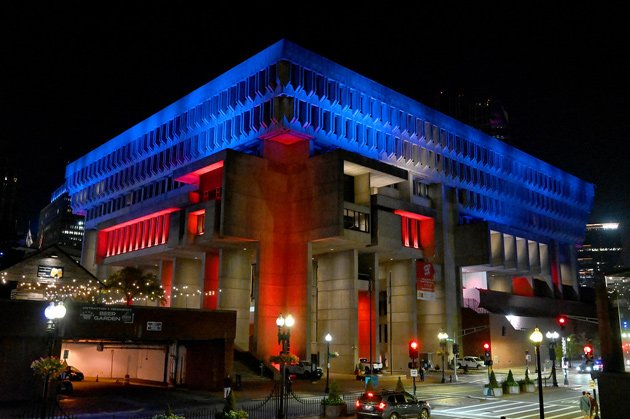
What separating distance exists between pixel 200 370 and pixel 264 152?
2895 cm

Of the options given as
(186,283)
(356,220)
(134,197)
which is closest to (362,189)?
(356,220)

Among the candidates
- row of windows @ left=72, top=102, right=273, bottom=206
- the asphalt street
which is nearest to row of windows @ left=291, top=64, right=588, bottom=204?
row of windows @ left=72, top=102, right=273, bottom=206

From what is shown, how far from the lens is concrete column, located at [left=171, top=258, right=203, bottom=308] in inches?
2992

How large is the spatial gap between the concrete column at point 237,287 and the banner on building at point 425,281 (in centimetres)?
2199

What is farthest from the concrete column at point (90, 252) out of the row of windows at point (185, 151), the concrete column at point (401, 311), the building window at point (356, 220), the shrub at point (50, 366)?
the shrub at point (50, 366)

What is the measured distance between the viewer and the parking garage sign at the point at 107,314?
36594 mm

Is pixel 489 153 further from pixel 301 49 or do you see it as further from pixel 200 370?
pixel 200 370

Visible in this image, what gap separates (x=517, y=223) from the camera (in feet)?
327

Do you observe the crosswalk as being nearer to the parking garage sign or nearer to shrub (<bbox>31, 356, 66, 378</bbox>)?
shrub (<bbox>31, 356, 66, 378</bbox>)

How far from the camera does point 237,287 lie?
66.8 metres

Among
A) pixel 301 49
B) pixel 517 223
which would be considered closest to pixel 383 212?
pixel 301 49

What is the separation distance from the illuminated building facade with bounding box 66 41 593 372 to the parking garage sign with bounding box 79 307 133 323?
2185 centimetres

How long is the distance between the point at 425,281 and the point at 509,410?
40.4m

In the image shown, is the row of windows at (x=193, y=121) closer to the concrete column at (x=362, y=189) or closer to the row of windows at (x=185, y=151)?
the row of windows at (x=185, y=151)
